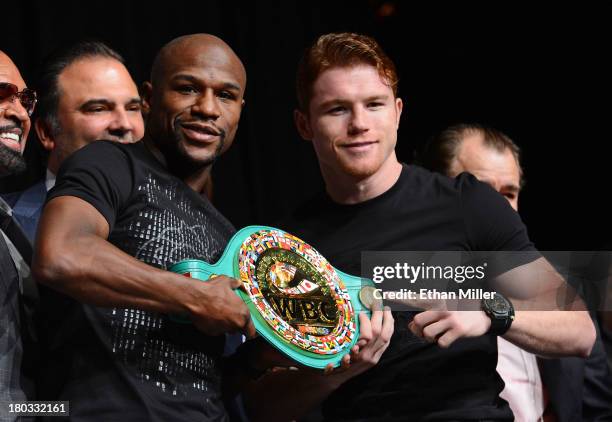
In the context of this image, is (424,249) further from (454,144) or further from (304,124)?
(454,144)

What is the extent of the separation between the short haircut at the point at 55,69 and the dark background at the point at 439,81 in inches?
14.7

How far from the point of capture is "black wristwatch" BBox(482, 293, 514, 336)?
1583 millimetres


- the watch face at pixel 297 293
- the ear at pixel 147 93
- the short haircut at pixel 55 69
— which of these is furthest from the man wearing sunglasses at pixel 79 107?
the watch face at pixel 297 293

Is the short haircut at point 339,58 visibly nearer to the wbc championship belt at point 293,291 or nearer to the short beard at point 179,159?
the short beard at point 179,159

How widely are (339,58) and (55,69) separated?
1.16 m

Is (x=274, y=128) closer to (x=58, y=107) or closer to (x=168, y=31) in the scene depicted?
(x=168, y=31)

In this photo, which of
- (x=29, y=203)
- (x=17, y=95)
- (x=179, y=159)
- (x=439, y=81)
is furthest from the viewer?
(x=439, y=81)

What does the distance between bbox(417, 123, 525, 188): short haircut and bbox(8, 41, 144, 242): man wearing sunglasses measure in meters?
0.93

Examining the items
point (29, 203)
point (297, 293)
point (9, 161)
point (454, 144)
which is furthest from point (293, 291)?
point (454, 144)

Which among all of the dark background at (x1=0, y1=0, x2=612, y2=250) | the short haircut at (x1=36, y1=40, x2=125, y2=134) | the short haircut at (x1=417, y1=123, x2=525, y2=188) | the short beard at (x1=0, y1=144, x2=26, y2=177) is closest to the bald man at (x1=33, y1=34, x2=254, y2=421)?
the short beard at (x1=0, y1=144, x2=26, y2=177)

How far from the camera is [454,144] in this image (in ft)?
8.72

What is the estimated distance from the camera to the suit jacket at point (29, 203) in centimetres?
227

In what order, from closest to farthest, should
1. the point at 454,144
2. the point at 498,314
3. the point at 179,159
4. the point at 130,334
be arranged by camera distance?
the point at 130,334, the point at 498,314, the point at 179,159, the point at 454,144

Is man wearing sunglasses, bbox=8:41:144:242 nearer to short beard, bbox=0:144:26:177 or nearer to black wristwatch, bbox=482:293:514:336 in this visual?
short beard, bbox=0:144:26:177
